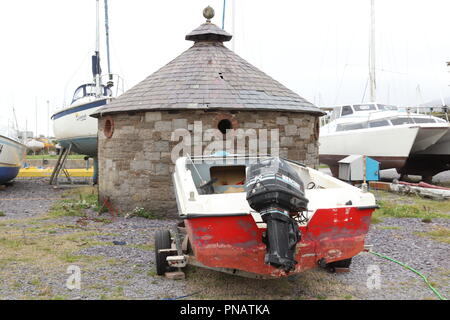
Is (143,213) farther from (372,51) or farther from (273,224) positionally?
(372,51)

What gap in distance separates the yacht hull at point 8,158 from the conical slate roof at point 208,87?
22.2ft

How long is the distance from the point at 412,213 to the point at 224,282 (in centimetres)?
652

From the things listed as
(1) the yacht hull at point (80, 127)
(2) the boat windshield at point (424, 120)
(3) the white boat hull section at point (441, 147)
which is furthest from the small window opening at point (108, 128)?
(3) the white boat hull section at point (441, 147)

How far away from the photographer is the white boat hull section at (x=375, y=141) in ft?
51.1

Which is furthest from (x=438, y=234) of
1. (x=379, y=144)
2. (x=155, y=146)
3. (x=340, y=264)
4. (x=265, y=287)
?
(x=379, y=144)

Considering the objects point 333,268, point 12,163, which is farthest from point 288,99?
point 12,163

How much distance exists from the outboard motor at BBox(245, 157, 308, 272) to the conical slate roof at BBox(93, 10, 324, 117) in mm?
5417

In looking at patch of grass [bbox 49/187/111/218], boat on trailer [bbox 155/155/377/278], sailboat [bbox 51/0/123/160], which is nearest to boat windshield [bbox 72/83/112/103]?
sailboat [bbox 51/0/123/160]

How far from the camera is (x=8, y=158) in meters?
16.9

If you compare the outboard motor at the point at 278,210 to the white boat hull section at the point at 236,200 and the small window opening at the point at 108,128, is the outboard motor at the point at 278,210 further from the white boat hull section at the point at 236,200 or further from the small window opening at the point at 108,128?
the small window opening at the point at 108,128

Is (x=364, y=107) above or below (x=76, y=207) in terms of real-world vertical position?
above

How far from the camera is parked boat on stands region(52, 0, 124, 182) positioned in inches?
666

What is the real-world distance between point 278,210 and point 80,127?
46.2ft

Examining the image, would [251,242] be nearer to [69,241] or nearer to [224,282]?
[224,282]
